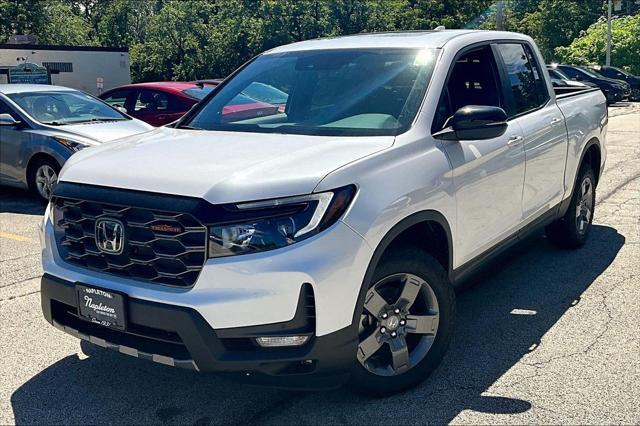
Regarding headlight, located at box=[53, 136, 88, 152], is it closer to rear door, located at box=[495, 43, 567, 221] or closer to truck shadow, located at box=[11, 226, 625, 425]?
truck shadow, located at box=[11, 226, 625, 425]

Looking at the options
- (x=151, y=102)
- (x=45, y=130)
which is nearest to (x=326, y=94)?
(x=45, y=130)

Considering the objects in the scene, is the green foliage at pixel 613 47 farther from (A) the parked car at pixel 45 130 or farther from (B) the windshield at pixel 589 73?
(A) the parked car at pixel 45 130

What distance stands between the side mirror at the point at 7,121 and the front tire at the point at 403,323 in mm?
6895

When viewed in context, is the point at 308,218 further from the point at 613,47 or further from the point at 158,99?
the point at 613,47

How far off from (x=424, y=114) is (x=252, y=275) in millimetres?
1487

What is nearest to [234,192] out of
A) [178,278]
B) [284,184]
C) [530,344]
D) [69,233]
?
[284,184]

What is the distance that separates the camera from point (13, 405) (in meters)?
3.63

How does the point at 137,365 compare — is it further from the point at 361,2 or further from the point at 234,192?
the point at 361,2

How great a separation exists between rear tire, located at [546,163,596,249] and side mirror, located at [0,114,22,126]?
6.53 meters

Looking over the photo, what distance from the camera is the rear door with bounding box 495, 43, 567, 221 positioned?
4.90 m

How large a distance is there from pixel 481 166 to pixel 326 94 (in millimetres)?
1027

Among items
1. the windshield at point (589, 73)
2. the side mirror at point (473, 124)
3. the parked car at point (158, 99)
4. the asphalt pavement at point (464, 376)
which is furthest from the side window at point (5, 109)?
the windshield at point (589, 73)

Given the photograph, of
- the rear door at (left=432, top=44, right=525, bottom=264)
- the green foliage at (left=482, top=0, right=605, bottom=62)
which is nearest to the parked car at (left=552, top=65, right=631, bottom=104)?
the rear door at (left=432, top=44, right=525, bottom=264)

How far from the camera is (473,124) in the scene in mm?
3867
